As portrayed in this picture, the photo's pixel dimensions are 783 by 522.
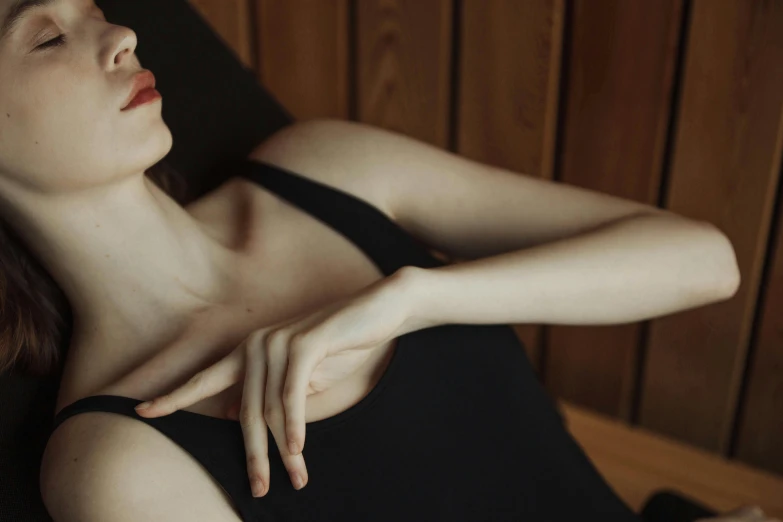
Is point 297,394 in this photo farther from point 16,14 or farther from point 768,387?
point 768,387

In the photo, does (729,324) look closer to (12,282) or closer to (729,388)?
(729,388)

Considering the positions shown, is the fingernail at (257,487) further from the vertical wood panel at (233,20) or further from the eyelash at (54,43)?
the vertical wood panel at (233,20)

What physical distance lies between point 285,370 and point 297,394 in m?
0.04

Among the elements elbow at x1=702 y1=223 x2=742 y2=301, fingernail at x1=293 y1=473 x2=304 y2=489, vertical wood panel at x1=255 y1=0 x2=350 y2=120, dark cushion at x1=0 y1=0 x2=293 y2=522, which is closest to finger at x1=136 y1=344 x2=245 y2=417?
fingernail at x1=293 y1=473 x2=304 y2=489

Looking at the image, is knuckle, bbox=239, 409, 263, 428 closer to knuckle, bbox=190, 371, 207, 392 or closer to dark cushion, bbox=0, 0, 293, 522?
knuckle, bbox=190, 371, 207, 392

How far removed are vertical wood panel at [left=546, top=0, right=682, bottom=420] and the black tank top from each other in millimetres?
547

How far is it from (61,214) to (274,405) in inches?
12.2

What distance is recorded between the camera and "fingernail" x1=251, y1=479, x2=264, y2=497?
0.74m

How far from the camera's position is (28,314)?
2.90 feet

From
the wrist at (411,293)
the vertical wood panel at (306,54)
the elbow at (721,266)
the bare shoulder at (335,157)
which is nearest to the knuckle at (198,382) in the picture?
the wrist at (411,293)

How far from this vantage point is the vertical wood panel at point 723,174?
121 cm

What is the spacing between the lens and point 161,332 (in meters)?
0.87

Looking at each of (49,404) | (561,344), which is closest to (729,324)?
(561,344)

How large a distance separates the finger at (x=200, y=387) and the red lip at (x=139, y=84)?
28 centimetres
